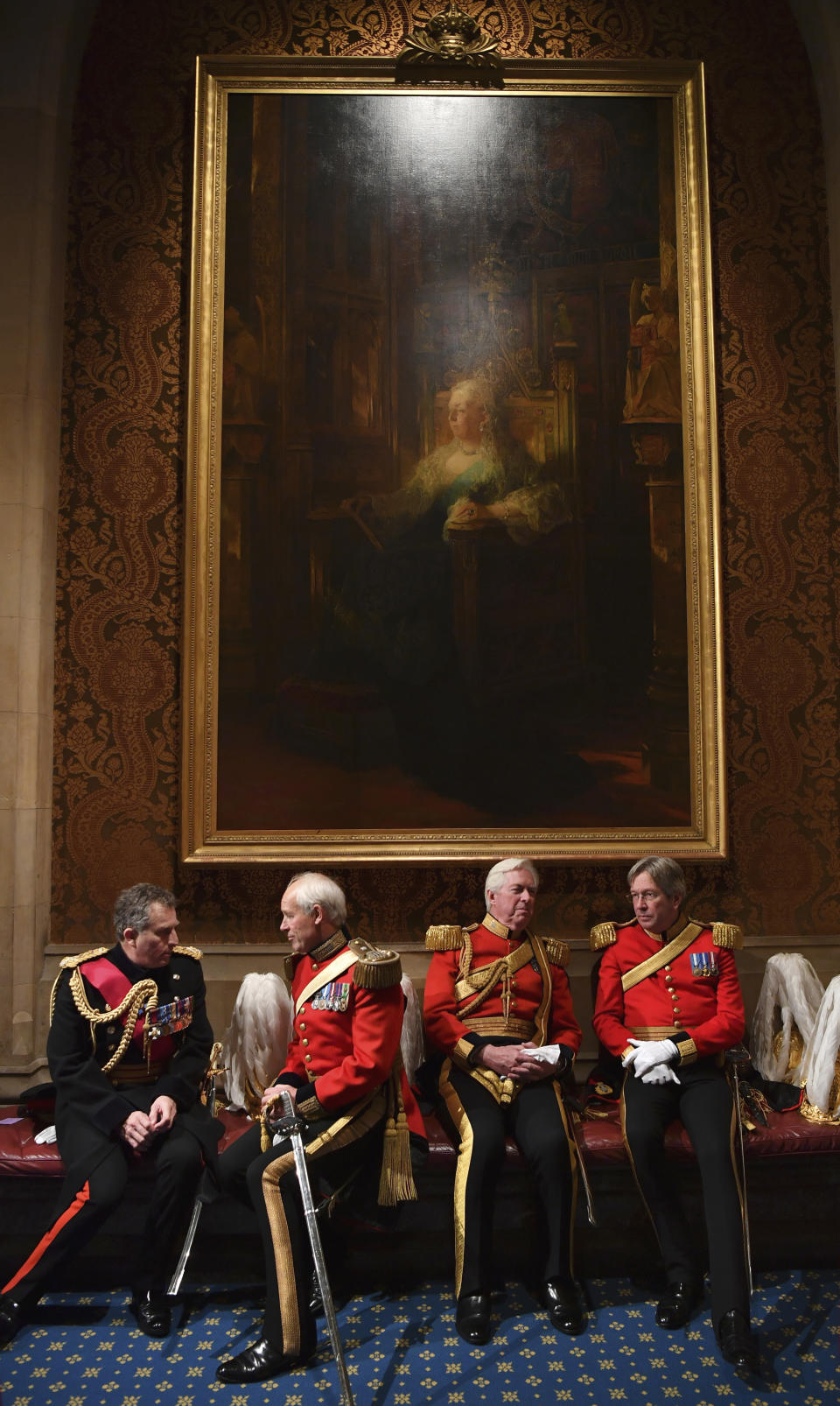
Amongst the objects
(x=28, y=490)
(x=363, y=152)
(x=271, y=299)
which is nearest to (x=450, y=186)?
(x=363, y=152)

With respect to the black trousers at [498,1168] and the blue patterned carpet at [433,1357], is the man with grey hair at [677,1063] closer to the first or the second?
the blue patterned carpet at [433,1357]

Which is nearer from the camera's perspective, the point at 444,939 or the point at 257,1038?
the point at 444,939

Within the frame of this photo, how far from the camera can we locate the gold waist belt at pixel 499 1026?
3.89m

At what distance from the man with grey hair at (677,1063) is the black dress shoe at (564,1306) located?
10.4 inches

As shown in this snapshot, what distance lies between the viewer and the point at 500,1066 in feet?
12.1

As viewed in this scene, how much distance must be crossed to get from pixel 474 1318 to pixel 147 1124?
1227 mm

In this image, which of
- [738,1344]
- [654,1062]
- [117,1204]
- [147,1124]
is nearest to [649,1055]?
[654,1062]

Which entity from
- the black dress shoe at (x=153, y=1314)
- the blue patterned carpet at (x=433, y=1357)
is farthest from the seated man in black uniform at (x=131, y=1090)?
the blue patterned carpet at (x=433, y=1357)

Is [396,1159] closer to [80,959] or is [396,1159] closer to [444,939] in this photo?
[444,939]

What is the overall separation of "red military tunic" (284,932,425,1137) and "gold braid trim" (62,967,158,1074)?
0.52 meters

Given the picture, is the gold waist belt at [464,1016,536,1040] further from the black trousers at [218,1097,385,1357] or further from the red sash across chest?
the red sash across chest

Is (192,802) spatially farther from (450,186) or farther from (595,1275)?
(450,186)

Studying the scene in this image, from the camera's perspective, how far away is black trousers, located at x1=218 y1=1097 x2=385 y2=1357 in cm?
307

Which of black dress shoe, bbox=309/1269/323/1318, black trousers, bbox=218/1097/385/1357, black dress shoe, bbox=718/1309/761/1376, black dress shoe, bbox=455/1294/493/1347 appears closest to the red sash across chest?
black trousers, bbox=218/1097/385/1357
